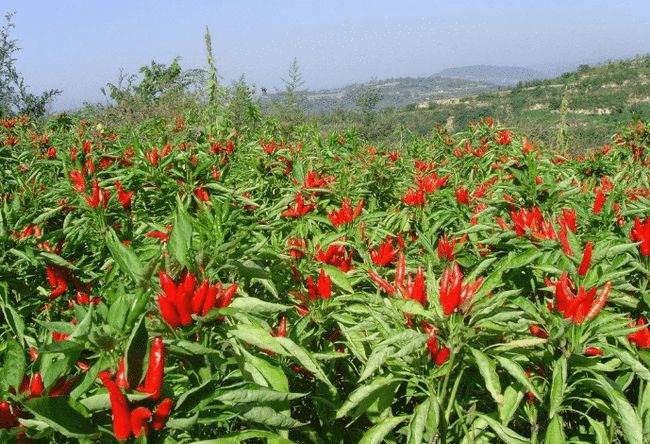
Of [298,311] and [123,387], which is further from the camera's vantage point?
[298,311]

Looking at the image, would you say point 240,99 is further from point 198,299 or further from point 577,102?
point 577,102

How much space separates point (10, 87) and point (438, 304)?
1721cm

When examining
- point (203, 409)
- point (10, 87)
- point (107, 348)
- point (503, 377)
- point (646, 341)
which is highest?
point (10, 87)

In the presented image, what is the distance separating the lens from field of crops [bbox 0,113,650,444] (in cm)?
101

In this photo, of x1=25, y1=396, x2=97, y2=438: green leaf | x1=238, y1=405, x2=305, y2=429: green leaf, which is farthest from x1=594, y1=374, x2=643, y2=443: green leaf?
x1=25, y1=396, x2=97, y2=438: green leaf

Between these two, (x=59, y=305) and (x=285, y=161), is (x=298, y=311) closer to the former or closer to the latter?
(x=59, y=305)

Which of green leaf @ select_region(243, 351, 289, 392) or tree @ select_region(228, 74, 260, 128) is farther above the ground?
tree @ select_region(228, 74, 260, 128)

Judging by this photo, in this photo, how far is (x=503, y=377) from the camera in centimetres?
181

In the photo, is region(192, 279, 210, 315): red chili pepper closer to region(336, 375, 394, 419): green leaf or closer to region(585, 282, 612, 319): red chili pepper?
region(336, 375, 394, 419): green leaf

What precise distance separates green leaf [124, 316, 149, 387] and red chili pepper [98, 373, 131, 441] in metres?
0.05

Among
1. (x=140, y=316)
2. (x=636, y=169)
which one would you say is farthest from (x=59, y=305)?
(x=636, y=169)

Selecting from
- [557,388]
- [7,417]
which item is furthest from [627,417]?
[7,417]

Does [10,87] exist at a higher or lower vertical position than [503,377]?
higher

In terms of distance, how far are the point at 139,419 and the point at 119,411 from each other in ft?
0.14
